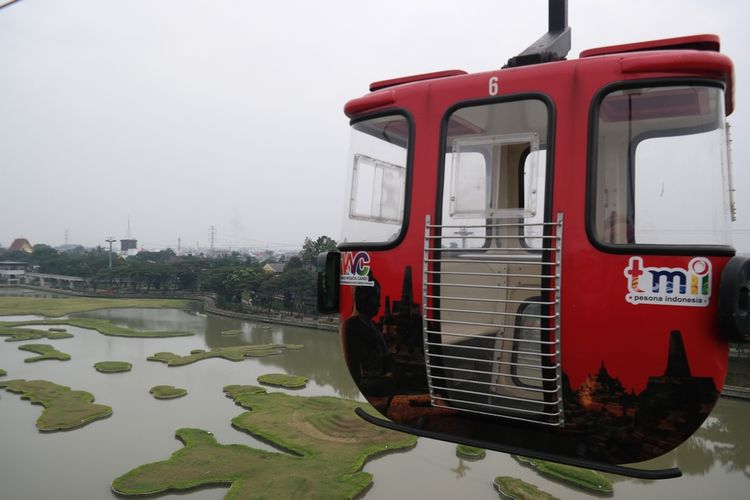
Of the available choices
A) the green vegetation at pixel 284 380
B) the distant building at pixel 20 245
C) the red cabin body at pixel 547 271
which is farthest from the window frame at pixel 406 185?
the distant building at pixel 20 245

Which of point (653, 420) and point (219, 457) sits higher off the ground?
point (653, 420)

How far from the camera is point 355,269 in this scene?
2.54 meters

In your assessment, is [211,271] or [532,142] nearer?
[532,142]

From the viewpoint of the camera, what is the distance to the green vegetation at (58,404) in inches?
639

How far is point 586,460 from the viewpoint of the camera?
201 cm

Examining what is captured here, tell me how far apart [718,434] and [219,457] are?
A: 47.1 feet

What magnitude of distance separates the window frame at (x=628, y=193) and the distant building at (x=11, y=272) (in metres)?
69.0

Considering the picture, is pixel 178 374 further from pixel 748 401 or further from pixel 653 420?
pixel 653 420

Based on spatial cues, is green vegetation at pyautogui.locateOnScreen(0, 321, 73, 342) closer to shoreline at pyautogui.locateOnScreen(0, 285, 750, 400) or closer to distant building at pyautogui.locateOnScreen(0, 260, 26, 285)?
shoreline at pyautogui.locateOnScreen(0, 285, 750, 400)

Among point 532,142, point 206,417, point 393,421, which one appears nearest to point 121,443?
point 206,417

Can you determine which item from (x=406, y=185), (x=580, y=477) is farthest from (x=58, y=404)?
(x=406, y=185)

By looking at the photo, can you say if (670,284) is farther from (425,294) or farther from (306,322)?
(306,322)

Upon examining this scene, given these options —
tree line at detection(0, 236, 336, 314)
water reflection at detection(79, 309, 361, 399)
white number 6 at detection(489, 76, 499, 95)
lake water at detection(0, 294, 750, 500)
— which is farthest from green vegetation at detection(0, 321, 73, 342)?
white number 6 at detection(489, 76, 499, 95)

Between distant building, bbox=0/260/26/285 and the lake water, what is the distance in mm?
41176
